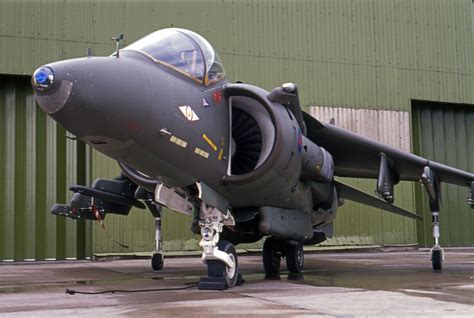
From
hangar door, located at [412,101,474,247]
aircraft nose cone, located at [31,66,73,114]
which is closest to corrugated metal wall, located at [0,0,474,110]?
hangar door, located at [412,101,474,247]

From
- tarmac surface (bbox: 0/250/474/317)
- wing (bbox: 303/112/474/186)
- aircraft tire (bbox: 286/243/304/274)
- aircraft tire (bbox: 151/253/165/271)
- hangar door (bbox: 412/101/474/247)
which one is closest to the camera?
tarmac surface (bbox: 0/250/474/317)

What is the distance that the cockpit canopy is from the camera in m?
6.47

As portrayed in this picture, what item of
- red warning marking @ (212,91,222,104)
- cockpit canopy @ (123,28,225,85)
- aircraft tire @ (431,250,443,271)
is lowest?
aircraft tire @ (431,250,443,271)

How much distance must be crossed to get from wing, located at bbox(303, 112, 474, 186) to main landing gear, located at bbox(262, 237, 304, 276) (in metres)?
1.86

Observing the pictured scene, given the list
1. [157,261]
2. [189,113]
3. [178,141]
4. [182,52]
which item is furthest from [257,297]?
[157,261]

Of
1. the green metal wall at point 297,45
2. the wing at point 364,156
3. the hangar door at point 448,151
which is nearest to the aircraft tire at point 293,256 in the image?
the wing at point 364,156

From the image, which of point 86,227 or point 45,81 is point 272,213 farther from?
point 86,227

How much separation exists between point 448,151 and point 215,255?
17075mm

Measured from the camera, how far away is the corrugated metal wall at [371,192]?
18.6m

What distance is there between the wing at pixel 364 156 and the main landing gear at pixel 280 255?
6.10 ft

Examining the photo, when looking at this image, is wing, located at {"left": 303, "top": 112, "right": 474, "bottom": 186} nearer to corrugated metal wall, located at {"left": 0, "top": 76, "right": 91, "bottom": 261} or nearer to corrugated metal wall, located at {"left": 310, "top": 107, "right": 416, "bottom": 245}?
corrugated metal wall, located at {"left": 310, "top": 107, "right": 416, "bottom": 245}

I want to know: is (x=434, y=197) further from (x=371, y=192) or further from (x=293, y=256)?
(x=371, y=192)

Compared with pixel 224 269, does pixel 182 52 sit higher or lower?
higher

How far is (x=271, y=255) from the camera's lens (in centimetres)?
924
